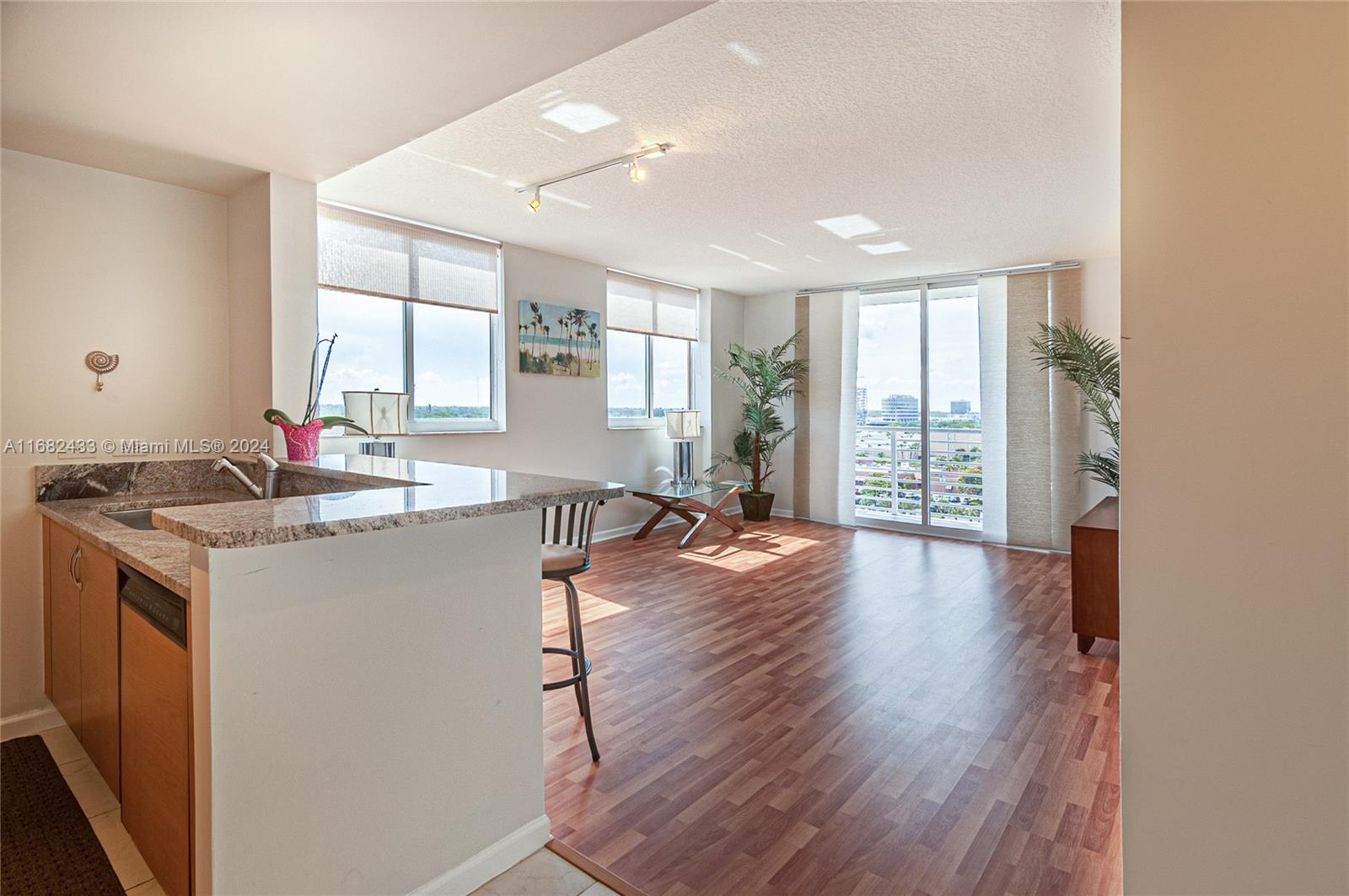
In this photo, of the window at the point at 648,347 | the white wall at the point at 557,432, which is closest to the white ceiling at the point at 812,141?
the white wall at the point at 557,432

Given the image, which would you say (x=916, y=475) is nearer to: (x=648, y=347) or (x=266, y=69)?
(x=648, y=347)

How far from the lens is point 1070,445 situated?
18.2ft

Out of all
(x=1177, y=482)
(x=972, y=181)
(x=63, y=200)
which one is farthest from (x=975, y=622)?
(x=63, y=200)

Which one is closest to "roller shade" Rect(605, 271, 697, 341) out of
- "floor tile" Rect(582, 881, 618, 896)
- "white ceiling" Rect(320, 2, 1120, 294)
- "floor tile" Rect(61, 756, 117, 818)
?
"white ceiling" Rect(320, 2, 1120, 294)

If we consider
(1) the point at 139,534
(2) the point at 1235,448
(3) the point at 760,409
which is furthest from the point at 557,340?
(2) the point at 1235,448

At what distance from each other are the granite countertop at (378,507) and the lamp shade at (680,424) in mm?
3951

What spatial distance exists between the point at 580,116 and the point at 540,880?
2759 mm

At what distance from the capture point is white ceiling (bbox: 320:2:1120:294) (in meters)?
2.22

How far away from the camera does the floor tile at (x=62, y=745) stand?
228cm

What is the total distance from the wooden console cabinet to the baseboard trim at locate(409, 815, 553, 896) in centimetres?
279

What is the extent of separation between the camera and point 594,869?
1.67 meters

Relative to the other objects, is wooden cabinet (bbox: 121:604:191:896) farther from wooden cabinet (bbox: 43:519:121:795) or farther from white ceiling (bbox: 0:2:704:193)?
white ceiling (bbox: 0:2:704:193)

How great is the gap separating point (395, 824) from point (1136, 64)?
2.22m

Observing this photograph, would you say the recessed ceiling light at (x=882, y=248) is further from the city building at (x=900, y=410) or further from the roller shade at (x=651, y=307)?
the roller shade at (x=651, y=307)
